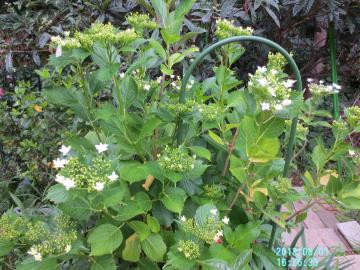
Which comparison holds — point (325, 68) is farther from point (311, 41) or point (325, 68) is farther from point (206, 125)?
point (206, 125)

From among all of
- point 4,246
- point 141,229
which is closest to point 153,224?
point 141,229

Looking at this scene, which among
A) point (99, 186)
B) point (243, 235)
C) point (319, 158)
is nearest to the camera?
point (99, 186)

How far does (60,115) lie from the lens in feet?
6.20

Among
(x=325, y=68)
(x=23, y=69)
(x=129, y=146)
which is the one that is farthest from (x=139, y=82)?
(x=325, y=68)

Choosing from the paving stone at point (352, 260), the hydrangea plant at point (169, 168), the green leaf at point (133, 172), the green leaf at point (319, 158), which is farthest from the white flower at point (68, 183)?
the paving stone at point (352, 260)

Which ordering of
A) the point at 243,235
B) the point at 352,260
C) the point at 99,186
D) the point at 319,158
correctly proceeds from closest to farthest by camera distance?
the point at 99,186
the point at 243,235
the point at 319,158
the point at 352,260

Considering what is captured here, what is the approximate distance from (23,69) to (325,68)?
6.45 feet

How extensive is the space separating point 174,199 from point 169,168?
9cm

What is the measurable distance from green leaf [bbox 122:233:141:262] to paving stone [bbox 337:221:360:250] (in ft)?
4.48

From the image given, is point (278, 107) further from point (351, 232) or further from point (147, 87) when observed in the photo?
point (351, 232)

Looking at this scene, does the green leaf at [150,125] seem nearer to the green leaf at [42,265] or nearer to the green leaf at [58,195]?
the green leaf at [58,195]

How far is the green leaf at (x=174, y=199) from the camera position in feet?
3.02

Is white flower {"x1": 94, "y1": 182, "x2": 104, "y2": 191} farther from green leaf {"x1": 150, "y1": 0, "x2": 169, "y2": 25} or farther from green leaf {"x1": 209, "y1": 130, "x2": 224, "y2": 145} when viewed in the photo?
green leaf {"x1": 150, "y1": 0, "x2": 169, "y2": 25}

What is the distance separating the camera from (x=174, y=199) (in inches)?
37.2
